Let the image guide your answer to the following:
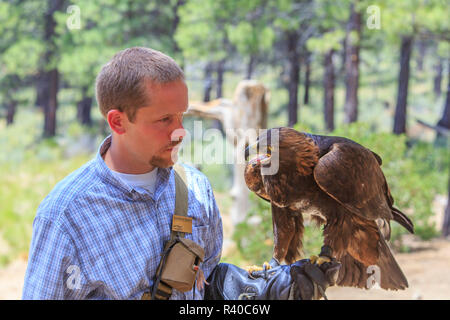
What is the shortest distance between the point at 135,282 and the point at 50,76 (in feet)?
55.5

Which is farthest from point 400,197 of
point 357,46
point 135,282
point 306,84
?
point 306,84

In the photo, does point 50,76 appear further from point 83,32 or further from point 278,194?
point 278,194

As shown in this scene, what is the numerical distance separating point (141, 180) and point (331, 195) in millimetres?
821

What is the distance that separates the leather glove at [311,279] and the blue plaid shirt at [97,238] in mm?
393

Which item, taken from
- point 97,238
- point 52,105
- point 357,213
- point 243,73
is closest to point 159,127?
point 97,238

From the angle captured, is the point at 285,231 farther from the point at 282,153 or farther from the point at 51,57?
the point at 51,57

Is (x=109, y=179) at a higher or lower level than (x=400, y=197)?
higher

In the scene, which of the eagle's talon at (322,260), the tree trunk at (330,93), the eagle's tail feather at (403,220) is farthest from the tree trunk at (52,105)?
the eagle's talon at (322,260)

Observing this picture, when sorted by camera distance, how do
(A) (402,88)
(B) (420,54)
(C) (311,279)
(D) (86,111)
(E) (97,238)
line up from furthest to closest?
(B) (420,54) < (D) (86,111) < (A) (402,88) < (C) (311,279) < (E) (97,238)

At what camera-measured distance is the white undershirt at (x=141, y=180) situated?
162cm

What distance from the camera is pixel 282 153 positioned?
1.98 meters

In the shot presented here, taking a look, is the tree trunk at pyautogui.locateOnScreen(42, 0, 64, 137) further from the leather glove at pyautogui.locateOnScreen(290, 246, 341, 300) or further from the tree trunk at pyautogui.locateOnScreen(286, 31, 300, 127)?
the leather glove at pyautogui.locateOnScreen(290, 246, 341, 300)
